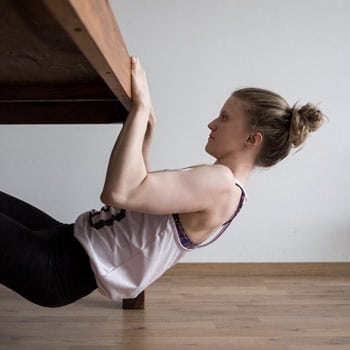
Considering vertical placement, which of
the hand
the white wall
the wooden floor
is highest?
the hand

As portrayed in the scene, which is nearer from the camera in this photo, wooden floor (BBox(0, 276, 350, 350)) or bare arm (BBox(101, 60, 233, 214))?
bare arm (BBox(101, 60, 233, 214))

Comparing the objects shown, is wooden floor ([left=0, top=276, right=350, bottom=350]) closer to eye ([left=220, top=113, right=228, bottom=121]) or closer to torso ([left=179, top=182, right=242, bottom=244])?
torso ([left=179, top=182, right=242, bottom=244])

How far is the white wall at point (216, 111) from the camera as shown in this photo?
94.6 inches

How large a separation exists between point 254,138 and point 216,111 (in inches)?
51.2

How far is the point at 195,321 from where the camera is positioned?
5.70 feet

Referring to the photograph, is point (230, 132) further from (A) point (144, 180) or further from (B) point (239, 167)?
(A) point (144, 180)

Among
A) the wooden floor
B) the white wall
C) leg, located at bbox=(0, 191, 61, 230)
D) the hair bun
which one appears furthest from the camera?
the white wall

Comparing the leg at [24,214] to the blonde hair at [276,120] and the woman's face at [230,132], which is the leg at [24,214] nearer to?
the woman's face at [230,132]

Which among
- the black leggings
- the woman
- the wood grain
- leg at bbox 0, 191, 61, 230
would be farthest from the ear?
the wood grain

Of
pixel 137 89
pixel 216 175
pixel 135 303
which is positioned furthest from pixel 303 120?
pixel 135 303

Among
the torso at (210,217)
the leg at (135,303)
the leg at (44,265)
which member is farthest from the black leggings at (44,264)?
the leg at (135,303)

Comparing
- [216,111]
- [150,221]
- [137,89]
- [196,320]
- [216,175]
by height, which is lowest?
[196,320]

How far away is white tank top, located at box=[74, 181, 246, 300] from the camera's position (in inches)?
43.4

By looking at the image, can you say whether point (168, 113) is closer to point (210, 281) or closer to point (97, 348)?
point (210, 281)
